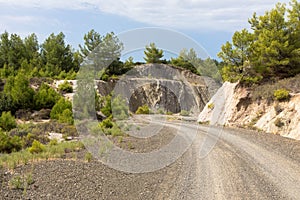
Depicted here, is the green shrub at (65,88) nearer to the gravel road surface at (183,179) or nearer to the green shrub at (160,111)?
the green shrub at (160,111)

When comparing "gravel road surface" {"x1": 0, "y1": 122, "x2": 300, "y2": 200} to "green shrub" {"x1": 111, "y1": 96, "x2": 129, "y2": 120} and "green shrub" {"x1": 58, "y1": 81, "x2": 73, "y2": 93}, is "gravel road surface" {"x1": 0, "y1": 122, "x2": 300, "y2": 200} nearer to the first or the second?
"green shrub" {"x1": 111, "y1": 96, "x2": 129, "y2": 120}

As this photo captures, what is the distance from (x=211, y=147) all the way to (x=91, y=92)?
1349 cm

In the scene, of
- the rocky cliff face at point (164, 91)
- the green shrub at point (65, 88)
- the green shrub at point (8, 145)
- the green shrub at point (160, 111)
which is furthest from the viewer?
the green shrub at point (160, 111)

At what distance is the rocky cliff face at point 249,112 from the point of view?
1611 centimetres

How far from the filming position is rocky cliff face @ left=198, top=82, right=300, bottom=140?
1611 cm

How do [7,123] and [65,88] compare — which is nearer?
[7,123]

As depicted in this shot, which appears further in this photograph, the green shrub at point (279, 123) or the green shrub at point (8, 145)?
the green shrub at point (279, 123)

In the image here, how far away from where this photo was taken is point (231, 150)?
1148 cm

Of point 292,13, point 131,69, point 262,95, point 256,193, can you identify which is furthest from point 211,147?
point 131,69

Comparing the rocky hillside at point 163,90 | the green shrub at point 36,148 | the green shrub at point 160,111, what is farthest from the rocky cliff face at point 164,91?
the green shrub at point 36,148

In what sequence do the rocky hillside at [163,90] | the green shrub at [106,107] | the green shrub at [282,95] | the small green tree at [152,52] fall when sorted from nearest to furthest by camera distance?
the small green tree at [152,52] < the green shrub at [282,95] < the green shrub at [106,107] < the rocky hillside at [163,90]

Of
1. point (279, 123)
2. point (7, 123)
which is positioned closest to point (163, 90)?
point (7, 123)

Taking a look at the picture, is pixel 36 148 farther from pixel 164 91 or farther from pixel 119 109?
pixel 164 91

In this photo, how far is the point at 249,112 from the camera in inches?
866
